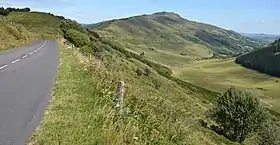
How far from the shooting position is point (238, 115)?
65.1 m

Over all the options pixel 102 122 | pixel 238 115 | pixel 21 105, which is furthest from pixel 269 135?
pixel 102 122

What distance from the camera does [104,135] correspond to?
29.0 feet

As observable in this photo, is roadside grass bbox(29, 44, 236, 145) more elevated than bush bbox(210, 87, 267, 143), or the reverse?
roadside grass bbox(29, 44, 236, 145)

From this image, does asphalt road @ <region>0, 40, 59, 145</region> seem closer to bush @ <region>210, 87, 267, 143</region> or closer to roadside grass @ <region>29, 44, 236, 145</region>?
roadside grass @ <region>29, 44, 236, 145</region>

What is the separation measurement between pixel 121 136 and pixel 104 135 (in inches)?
14.8

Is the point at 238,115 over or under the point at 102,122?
under

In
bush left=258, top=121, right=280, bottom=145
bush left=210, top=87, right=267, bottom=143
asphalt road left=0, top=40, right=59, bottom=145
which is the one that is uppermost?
asphalt road left=0, top=40, right=59, bottom=145

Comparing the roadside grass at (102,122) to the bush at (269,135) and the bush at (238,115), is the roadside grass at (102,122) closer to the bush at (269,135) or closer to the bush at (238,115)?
the bush at (238,115)

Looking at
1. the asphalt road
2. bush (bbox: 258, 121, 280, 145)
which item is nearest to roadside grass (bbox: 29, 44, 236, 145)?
the asphalt road

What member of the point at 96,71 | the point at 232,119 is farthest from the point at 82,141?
the point at 232,119

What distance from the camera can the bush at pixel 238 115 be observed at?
63.2 meters

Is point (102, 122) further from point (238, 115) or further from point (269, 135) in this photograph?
point (238, 115)

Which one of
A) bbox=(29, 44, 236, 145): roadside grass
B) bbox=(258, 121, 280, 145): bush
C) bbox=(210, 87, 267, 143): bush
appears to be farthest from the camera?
bbox=(210, 87, 267, 143): bush

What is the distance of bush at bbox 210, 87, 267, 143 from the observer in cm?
6322
